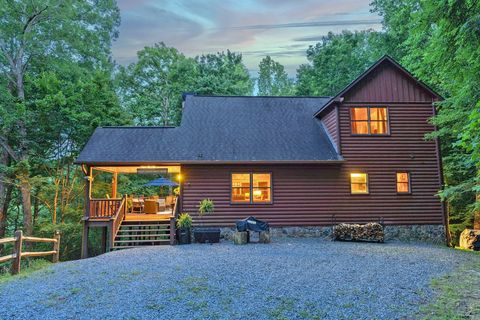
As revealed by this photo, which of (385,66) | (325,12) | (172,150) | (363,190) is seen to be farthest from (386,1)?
(172,150)

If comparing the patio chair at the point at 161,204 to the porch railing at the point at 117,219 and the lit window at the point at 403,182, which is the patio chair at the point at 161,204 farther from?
the lit window at the point at 403,182

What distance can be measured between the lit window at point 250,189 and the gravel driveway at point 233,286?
12.3ft

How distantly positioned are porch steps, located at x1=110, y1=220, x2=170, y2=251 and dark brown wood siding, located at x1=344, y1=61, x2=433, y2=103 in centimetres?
891

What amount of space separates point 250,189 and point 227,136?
258 centimetres

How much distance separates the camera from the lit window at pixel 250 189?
12469 millimetres

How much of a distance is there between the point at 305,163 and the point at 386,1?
47.5 feet

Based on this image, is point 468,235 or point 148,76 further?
point 148,76

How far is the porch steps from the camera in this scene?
1111 cm

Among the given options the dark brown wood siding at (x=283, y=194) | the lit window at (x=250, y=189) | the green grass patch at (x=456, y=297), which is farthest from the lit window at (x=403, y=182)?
the green grass patch at (x=456, y=297)

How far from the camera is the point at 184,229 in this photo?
11.1m

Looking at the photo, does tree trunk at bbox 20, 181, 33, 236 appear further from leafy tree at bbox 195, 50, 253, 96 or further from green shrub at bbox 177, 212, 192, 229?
A: leafy tree at bbox 195, 50, 253, 96

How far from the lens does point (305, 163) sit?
12.2 m

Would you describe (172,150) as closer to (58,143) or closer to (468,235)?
(58,143)

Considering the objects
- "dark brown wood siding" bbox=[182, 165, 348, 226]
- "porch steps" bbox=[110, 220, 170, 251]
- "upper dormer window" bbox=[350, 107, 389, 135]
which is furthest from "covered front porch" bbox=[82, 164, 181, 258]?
"upper dormer window" bbox=[350, 107, 389, 135]
